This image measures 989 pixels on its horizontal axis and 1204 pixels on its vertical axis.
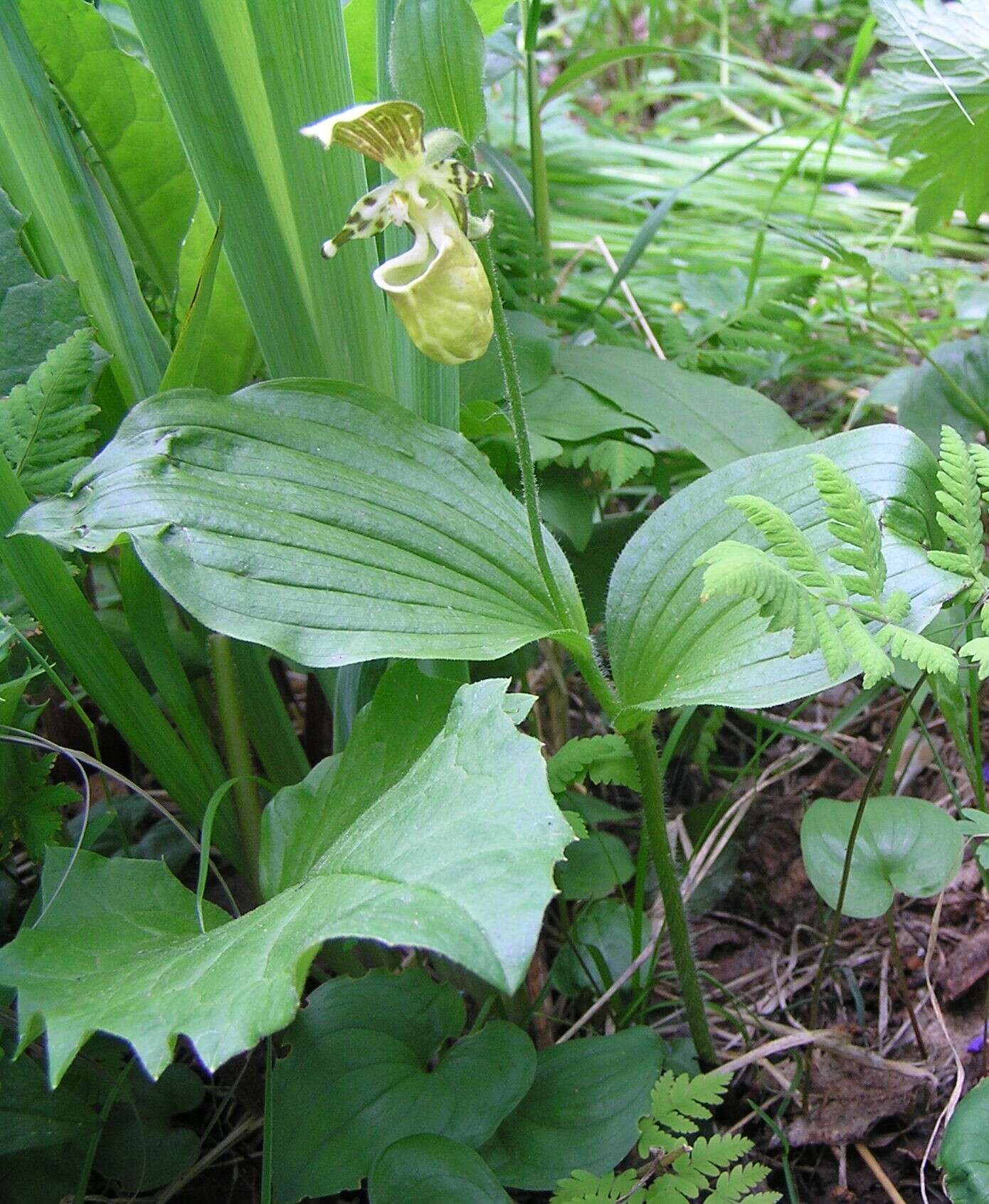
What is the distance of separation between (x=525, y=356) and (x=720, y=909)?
67 cm

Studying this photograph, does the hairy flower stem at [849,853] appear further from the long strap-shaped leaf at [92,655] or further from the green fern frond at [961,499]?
the long strap-shaped leaf at [92,655]

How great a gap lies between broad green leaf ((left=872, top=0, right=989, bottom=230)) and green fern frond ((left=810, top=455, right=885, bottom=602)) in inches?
34.5

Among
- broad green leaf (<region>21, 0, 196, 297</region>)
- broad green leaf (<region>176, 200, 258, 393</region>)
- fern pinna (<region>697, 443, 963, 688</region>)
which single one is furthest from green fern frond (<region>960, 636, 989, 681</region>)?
broad green leaf (<region>21, 0, 196, 297</region>)

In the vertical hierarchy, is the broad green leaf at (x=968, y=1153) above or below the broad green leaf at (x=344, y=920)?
below

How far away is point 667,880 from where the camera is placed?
0.83 meters

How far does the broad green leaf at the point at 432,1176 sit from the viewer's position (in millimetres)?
657

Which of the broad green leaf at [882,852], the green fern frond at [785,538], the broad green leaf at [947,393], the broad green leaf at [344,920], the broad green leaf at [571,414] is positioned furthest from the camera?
the broad green leaf at [947,393]

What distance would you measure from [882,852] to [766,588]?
1.33ft

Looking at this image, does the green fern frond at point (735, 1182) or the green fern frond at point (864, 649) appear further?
the green fern frond at point (735, 1182)

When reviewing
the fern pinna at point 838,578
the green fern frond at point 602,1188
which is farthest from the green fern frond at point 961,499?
the green fern frond at point 602,1188

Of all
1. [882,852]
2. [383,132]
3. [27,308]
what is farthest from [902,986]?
[27,308]

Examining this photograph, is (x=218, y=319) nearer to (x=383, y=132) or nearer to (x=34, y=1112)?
(x=383, y=132)

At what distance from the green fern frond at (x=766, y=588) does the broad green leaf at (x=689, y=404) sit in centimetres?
46

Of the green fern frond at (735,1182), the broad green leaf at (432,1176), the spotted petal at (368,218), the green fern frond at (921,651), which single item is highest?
the spotted petal at (368,218)
